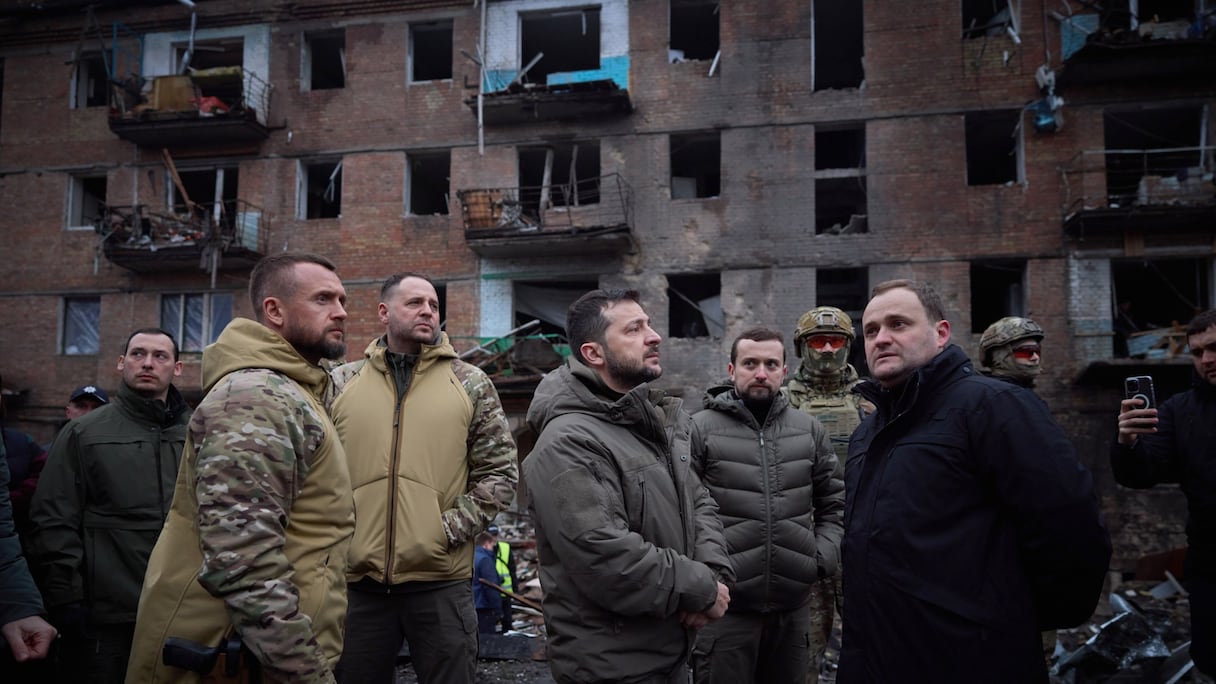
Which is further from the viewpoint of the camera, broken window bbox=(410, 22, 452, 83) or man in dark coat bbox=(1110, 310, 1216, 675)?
broken window bbox=(410, 22, 452, 83)

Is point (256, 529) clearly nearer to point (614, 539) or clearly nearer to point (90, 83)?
point (614, 539)

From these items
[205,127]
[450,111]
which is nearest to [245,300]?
[205,127]

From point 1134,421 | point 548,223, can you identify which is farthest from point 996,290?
point 1134,421

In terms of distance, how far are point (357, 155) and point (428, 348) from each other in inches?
567

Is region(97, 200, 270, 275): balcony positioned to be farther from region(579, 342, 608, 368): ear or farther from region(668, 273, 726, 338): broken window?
region(579, 342, 608, 368): ear

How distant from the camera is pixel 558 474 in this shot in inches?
106

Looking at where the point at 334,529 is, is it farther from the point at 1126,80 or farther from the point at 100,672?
the point at 1126,80

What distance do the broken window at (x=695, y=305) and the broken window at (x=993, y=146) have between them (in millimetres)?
6272

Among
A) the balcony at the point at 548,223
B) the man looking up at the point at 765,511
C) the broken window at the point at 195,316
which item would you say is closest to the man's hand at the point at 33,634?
the man looking up at the point at 765,511

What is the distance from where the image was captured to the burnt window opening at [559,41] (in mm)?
16719

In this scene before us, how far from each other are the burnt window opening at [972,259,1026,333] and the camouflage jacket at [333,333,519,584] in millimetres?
13372

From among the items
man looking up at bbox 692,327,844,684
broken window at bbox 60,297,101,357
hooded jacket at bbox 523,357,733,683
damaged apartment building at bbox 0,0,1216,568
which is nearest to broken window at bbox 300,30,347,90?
damaged apartment building at bbox 0,0,1216,568

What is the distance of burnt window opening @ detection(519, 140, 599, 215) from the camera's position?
1600 centimetres

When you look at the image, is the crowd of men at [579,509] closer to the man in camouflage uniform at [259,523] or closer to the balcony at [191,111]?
the man in camouflage uniform at [259,523]
